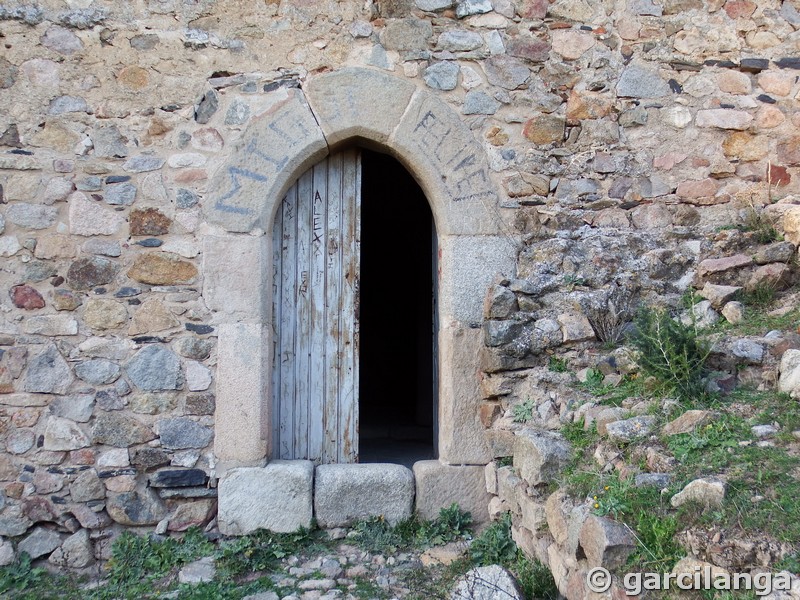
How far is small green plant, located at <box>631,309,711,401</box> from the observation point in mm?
2529

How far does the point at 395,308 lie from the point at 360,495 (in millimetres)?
4502

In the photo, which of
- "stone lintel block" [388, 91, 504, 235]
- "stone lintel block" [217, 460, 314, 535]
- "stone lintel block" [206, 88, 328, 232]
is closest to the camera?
"stone lintel block" [217, 460, 314, 535]

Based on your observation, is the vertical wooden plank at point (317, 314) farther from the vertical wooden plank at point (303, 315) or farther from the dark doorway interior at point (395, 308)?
the dark doorway interior at point (395, 308)

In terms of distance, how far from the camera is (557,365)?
324cm

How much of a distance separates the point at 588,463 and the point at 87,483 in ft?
7.71

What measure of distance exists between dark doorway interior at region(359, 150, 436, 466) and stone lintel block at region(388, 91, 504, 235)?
5.86 ft

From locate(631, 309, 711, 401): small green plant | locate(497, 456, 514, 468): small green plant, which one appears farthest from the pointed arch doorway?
locate(631, 309, 711, 401): small green plant

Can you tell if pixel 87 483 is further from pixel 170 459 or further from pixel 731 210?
pixel 731 210

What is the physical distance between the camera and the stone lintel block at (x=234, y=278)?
3.32m

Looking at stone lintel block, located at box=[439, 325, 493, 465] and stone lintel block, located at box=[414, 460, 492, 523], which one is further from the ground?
stone lintel block, located at box=[439, 325, 493, 465]

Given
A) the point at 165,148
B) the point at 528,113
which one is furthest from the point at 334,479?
the point at 528,113

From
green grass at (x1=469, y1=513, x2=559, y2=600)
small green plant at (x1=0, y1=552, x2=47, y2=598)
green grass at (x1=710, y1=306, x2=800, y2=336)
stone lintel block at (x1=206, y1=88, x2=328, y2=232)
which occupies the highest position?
stone lintel block at (x1=206, y1=88, x2=328, y2=232)

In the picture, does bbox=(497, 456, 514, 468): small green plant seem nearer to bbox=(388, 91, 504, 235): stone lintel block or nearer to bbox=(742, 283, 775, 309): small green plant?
bbox=(388, 91, 504, 235): stone lintel block

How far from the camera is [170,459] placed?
3264mm
